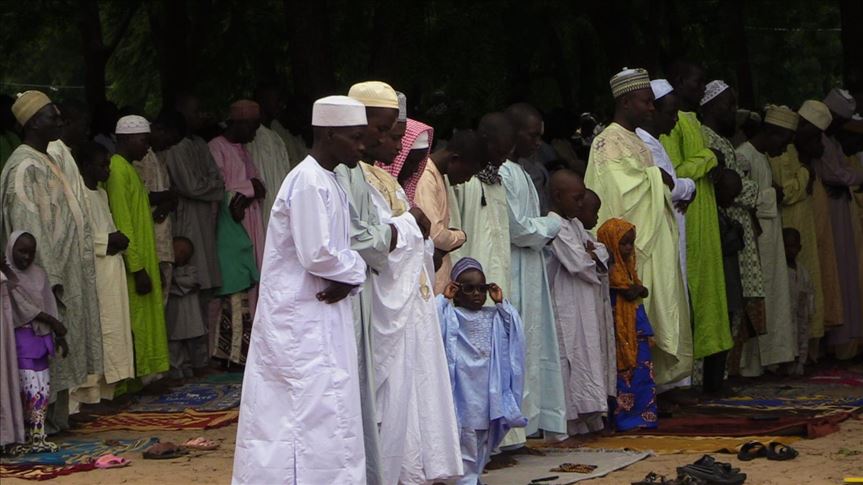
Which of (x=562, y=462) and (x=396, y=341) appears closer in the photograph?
Result: (x=396, y=341)

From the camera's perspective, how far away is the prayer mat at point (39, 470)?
30.3ft

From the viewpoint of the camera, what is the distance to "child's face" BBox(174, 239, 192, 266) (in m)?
12.9

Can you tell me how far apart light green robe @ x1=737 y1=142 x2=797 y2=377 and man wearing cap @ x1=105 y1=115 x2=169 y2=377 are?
468 centimetres

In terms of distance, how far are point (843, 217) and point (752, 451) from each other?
220 inches

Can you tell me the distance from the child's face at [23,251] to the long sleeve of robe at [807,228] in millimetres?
6502

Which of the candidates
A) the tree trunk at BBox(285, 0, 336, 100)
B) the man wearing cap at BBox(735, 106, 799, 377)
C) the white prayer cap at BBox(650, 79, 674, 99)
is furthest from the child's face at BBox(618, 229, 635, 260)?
the tree trunk at BBox(285, 0, 336, 100)

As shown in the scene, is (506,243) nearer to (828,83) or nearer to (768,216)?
(768,216)

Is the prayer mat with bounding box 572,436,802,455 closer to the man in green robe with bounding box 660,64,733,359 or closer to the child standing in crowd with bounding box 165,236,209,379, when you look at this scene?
the man in green robe with bounding box 660,64,733,359

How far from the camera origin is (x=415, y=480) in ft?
25.4

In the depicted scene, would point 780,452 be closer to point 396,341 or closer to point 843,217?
point 396,341

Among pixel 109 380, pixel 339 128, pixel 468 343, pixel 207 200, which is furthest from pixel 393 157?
pixel 207 200

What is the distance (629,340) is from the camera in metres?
10.7

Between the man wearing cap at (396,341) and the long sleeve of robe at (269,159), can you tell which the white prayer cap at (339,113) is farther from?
the long sleeve of robe at (269,159)

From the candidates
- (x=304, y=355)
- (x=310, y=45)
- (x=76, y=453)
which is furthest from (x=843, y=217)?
(x=304, y=355)
